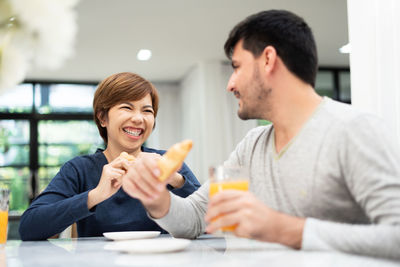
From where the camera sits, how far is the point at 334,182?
1052 mm

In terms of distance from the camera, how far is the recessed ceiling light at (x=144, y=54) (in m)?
6.34

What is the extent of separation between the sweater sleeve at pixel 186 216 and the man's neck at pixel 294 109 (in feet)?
1.10

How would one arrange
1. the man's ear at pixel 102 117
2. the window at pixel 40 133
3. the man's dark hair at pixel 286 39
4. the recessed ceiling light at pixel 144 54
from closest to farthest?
the man's dark hair at pixel 286 39 < the man's ear at pixel 102 117 < the recessed ceiling light at pixel 144 54 < the window at pixel 40 133

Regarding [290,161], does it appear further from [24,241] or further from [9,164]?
[9,164]

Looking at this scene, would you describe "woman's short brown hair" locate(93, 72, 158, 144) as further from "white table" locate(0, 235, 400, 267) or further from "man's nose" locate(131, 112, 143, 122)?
"white table" locate(0, 235, 400, 267)

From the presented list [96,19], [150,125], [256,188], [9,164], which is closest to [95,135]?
[9,164]

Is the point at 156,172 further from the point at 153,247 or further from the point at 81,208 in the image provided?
the point at 81,208

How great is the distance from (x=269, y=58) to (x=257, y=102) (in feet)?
0.43

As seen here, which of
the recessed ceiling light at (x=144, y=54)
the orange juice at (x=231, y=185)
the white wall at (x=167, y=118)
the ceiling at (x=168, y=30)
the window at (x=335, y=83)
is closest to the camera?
the orange juice at (x=231, y=185)

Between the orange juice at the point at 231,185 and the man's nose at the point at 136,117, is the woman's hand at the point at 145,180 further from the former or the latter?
the man's nose at the point at 136,117

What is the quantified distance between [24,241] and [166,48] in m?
4.93

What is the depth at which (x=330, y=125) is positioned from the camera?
109 cm

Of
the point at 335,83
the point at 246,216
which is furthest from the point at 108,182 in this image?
the point at 335,83

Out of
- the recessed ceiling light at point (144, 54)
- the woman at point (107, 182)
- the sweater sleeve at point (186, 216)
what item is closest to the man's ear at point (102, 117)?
the woman at point (107, 182)
